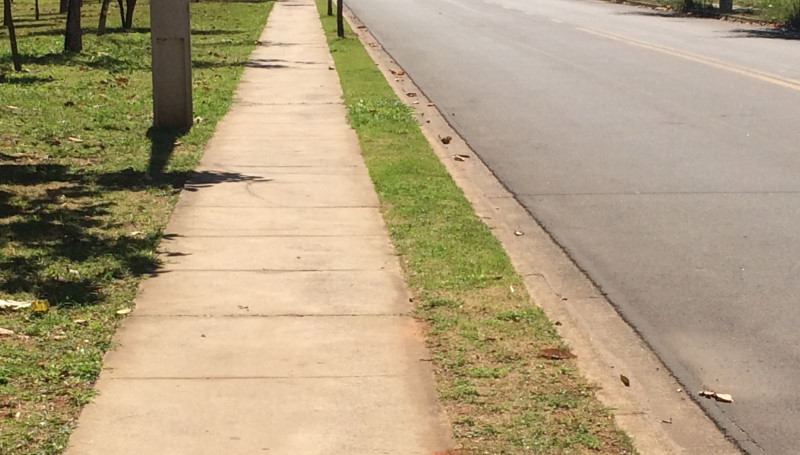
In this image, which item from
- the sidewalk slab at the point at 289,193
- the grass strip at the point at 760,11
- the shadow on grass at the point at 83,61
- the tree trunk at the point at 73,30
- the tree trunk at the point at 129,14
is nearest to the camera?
the sidewalk slab at the point at 289,193

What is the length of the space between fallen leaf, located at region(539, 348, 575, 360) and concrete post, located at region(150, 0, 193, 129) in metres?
8.34

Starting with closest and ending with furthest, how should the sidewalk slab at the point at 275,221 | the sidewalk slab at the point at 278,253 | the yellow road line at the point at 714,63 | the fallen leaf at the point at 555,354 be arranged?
the fallen leaf at the point at 555,354 < the sidewalk slab at the point at 278,253 < the sidewalk slab at the point at 275,221 < the yellow road line at the point at 714,63

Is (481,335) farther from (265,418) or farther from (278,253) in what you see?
(278,253)

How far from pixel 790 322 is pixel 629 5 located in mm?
41878

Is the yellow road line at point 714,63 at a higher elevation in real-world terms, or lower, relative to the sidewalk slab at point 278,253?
lower

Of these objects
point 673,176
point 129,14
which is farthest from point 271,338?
point 129,14

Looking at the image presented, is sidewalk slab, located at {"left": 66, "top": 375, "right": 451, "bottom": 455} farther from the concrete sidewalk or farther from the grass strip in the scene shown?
the grass strip

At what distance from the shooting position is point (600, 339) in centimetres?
661

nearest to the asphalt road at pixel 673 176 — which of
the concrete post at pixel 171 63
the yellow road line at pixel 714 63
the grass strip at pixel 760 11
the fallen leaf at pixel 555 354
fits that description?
the yellow road line at pixel 714 63

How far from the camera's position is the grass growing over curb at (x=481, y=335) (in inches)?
200

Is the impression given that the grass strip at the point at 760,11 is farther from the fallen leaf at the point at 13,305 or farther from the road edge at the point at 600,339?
the fallen leaf at the point at 13,305

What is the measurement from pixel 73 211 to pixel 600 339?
14.3 ft

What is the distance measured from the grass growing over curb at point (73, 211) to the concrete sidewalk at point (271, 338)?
156mm

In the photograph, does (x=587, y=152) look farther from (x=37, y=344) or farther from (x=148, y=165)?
(x=37, y=344)
